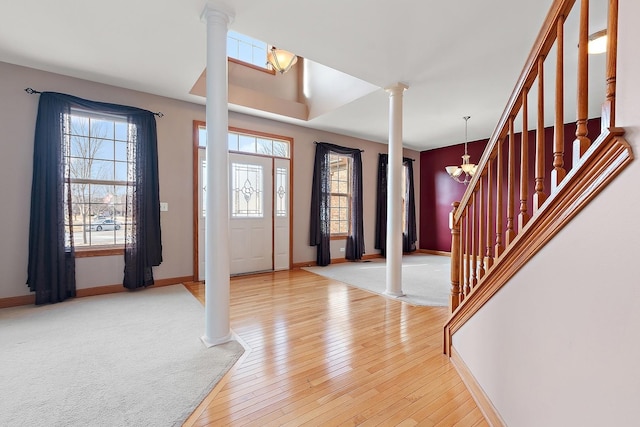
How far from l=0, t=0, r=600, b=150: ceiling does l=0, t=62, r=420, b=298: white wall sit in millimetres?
179

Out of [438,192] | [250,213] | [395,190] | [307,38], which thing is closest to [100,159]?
[250,213]

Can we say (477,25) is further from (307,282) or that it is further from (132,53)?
(307,282)

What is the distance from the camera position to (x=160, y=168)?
164 inches

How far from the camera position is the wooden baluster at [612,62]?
836mm

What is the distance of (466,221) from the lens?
86.7 inches

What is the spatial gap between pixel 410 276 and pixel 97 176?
4755mm

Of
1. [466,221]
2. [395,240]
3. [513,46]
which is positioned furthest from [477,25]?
[395,240]

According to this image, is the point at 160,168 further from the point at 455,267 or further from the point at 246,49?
the point at 455,267

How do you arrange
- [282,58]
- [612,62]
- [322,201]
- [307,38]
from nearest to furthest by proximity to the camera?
[612,62] < [307,38] < [282,58] < [322,201]

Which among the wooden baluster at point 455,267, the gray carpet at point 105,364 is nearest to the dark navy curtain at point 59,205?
the gray carpet at point 105,364

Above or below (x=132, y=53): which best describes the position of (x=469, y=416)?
below

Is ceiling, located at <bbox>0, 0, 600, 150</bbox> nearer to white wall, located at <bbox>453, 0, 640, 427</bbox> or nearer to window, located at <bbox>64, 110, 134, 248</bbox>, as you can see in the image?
window, located at <bbox>64, 110, 134, 248</bbox>

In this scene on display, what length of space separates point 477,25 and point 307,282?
3.64 meters

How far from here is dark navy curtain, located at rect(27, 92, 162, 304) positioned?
3.30m
